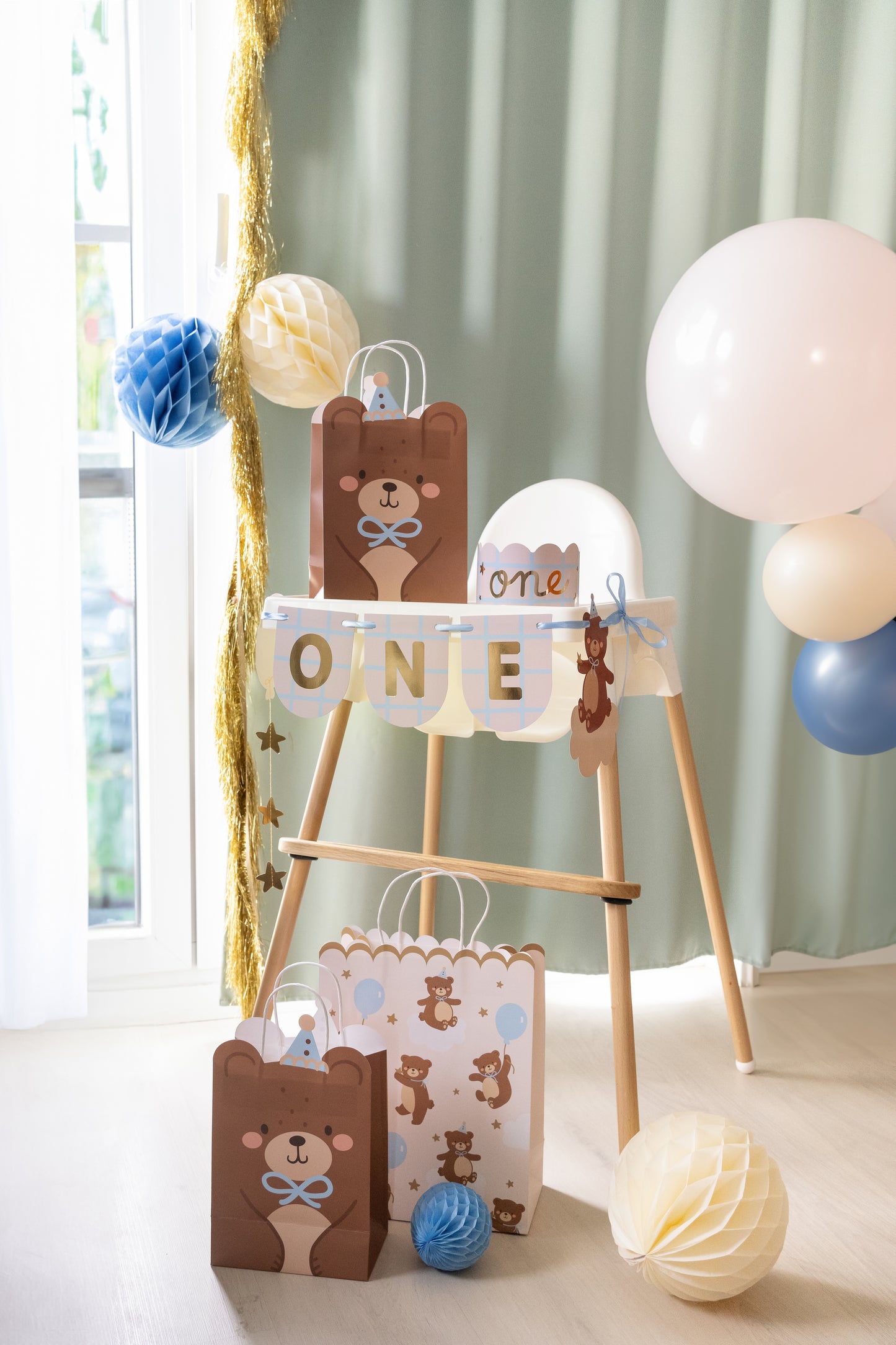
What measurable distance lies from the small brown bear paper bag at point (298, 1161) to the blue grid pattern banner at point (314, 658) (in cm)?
37

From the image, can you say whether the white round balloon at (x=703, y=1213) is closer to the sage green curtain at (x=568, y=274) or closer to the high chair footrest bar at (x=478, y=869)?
the high chair footrest bar at (x=478, y=869)

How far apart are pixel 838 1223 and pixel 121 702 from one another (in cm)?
127

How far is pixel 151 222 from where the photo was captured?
1768mm

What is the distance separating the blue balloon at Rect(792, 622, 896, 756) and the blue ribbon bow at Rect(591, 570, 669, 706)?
0.30m

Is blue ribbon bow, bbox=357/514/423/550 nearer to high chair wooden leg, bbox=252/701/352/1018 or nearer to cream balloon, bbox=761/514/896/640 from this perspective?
high chair wooden leg, bbox=252/701/352/1018

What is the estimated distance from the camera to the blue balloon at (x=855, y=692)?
1.55 meters

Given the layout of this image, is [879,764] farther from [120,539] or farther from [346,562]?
[120,539]

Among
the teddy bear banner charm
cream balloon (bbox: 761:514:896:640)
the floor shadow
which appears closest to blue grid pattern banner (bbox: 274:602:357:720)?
the teddy bear banner charm

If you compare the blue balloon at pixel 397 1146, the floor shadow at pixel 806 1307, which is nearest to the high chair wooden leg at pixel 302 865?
the blue balloon at pixel 397 1146

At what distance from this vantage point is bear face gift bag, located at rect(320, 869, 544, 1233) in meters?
1.28

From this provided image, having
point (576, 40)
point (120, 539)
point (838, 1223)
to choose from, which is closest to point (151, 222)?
point (120, 539)

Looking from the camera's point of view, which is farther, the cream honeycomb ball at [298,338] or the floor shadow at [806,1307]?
the cream honeycomb ball at [298,338]

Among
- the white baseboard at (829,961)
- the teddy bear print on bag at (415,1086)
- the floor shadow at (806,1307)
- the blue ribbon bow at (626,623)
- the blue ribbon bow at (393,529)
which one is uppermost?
the blue ribbon bow at (393,529)

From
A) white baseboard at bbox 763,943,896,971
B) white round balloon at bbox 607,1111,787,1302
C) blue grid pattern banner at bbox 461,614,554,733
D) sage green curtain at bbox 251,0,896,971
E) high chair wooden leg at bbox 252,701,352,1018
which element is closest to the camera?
white round balloon at bbox 607,1111,787,1302
